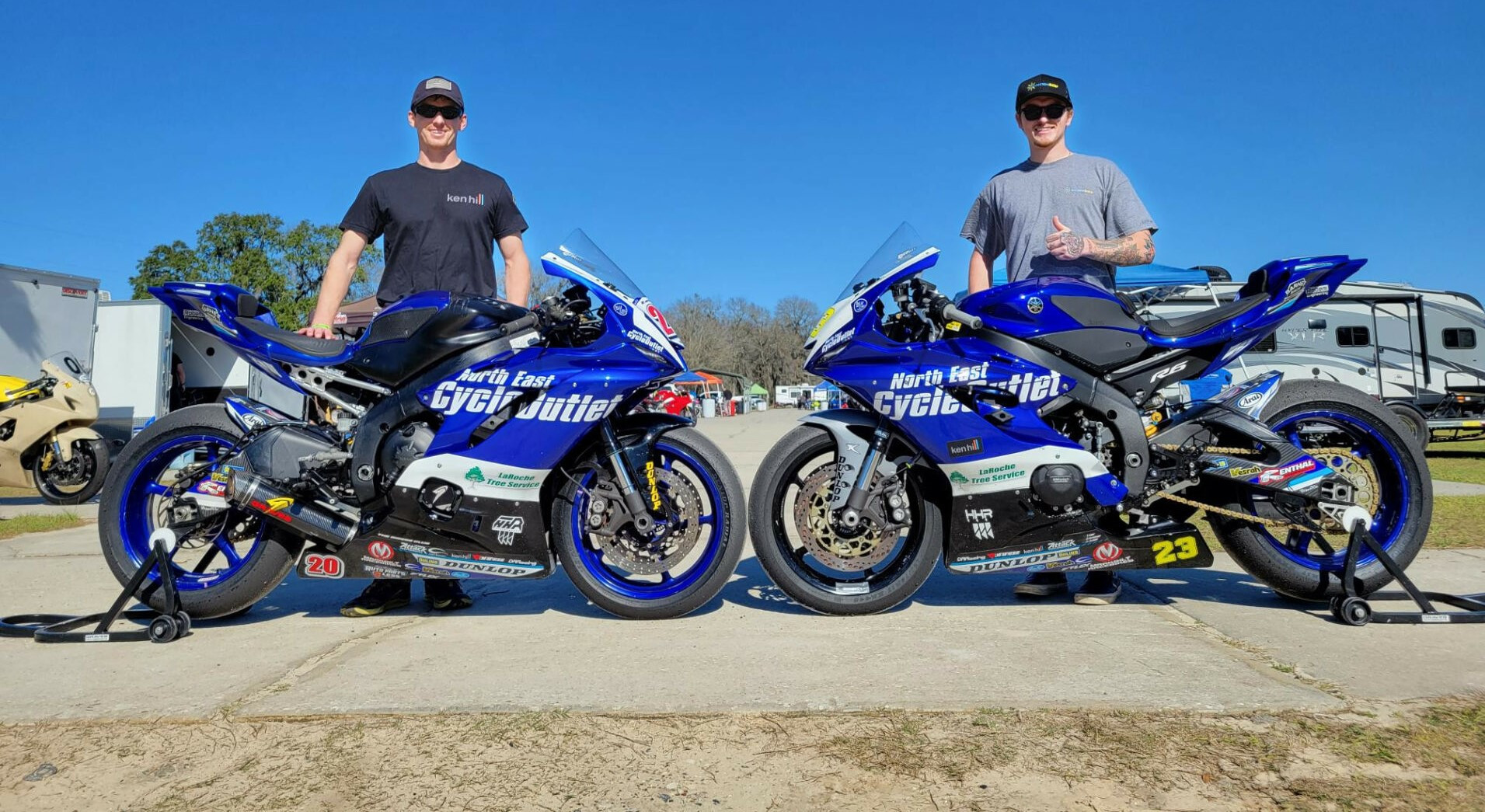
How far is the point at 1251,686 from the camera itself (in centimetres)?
243

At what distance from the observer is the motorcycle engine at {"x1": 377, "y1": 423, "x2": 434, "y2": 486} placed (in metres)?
3.53

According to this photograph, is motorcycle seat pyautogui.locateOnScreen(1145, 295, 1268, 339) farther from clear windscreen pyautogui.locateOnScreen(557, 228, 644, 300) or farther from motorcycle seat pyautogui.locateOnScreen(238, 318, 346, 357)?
motorcycle seat pyautogui.locateOnScreen(238, 318, 346, 357)

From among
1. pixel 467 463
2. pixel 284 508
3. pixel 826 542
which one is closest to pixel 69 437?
pixel 284 508

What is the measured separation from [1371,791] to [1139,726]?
48cm

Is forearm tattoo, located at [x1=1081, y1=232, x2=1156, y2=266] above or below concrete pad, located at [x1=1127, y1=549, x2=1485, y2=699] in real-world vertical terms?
above

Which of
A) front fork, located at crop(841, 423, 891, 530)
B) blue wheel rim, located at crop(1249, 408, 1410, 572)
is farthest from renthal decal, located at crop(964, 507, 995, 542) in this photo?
blue wheel rim, located at crop(1249, 408, 1410, 572)

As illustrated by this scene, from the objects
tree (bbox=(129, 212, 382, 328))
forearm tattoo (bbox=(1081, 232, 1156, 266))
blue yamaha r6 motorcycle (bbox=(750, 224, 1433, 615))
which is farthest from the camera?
tree (bbox=(129, 212, 382, 328))

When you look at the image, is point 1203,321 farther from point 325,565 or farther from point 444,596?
point 325,565

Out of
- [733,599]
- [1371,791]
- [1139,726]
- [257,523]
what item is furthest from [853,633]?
[257,523]

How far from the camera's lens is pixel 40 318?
11.9m

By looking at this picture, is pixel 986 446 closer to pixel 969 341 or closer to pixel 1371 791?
pixel 969 341

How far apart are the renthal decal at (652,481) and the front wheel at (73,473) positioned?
8.74 meters

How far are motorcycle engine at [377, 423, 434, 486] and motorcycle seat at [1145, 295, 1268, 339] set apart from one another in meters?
2.89

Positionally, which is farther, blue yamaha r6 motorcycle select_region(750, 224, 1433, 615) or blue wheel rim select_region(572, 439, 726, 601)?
blue wheel rim select_region(572, 439, 726, 601)
